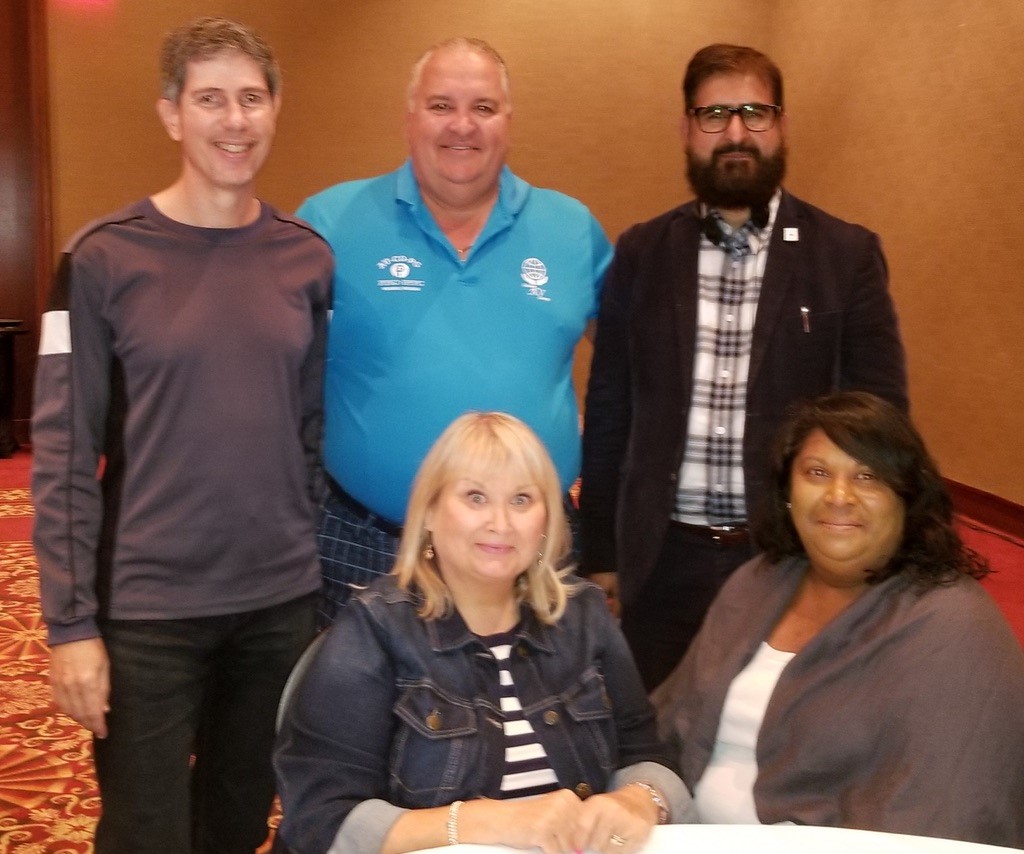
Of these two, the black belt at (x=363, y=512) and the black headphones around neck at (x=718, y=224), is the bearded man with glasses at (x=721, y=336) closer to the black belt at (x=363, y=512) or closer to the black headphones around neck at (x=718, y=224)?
the black headphones around neck at (x=718, y=224)

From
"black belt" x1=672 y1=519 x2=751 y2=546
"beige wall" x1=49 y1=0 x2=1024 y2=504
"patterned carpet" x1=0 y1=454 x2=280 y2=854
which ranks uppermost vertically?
"beige wall" x1=49 y1=0 x2=1024 y2=504

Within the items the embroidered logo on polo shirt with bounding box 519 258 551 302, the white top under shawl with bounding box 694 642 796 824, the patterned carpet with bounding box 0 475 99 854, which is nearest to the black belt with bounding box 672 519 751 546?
the white top under shawl with bounding box 694 642 796 824

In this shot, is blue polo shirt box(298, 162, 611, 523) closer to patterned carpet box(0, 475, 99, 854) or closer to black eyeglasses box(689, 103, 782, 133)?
black eyeglasses box(689, 103, 782, 133)

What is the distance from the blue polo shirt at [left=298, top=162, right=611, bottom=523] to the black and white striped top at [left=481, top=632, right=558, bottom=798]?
0.74 m

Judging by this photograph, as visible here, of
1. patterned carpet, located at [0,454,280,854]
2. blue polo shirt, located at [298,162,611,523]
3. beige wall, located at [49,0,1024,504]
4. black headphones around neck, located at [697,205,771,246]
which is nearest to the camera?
blue polo shirt, located at [298,162,611,523]

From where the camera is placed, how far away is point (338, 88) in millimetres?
7586

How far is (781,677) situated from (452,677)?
1.85 ft

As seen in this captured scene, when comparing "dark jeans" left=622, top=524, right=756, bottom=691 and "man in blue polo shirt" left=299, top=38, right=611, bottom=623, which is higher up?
"man in blue polo shirt" left=299, top=38, right=611, bottom=623

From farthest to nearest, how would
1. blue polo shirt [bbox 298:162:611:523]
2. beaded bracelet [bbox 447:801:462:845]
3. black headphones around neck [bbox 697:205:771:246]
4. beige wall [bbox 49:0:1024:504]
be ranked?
beige wall [bbox 49:0:1024:504] < black headphones around neck [bbox 697:205:771:246] < blue polo shirt [bbox 298:162:611:523] < beaded bracelet [bbox 447:801:462:845]

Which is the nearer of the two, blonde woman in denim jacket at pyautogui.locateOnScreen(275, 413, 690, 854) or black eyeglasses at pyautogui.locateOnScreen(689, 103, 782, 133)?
blonde woman in denim jacket at pyautogui.locateOnScreen(275, 413, 690, 854)

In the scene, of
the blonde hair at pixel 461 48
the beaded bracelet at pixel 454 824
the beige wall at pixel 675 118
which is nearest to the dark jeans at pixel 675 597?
the beaded bracelet at pixel 454 824

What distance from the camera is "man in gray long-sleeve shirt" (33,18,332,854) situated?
1657 mm

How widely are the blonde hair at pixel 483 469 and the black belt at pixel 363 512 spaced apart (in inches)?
21.9

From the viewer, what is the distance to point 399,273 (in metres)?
2.23
